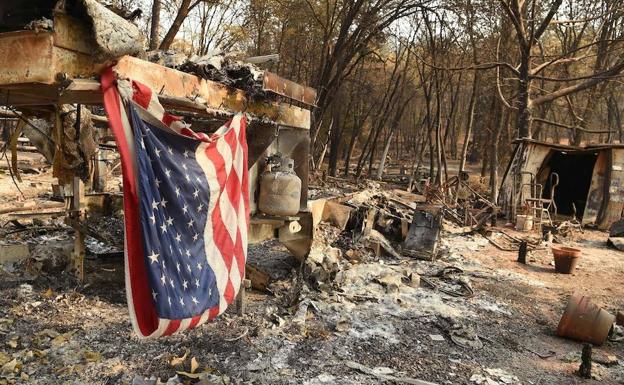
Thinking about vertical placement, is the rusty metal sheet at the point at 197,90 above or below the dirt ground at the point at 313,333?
above

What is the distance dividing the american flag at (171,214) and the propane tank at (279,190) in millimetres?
1731

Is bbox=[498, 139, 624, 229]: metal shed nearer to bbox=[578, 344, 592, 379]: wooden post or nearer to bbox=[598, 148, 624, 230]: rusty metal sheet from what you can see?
bbox=[598, 148, 624, 230]: rusty metal sheet

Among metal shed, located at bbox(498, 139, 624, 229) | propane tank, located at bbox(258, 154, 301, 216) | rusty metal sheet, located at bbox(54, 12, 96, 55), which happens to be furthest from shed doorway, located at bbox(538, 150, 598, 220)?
rusty metal sheet, located at bbox(54, 12, 96, 55)

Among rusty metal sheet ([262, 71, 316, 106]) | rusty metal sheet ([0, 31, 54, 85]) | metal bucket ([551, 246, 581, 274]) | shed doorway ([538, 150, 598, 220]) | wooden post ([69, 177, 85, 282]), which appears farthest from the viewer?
shed doorway ([538, 150, 598, 220])

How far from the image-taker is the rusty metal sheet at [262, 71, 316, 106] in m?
5.87

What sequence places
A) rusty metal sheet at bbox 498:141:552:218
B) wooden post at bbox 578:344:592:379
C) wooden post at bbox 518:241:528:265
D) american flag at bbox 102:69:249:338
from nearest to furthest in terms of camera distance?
american flag at bbox 102:69:249:338 < wooden post at bbox 578:344:592:379 < wooden post at bbox 518:241:528:265 < rusty metal sheet at bbox 498:141:552:218

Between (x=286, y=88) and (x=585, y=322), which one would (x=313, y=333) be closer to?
(x=286, y=88)

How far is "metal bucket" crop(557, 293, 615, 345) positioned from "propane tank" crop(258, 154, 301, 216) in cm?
397

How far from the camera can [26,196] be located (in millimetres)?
12844

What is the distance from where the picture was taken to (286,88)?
632cm

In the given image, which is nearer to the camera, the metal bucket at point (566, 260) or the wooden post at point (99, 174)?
the metal bucket at point (566, 260)

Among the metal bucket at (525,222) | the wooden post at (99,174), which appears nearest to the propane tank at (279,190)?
the wooden post at (99,174)

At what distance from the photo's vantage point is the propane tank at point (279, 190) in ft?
22.1

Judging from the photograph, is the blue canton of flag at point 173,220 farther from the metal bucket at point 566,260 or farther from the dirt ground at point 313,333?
the metal bucket at point 566,260
